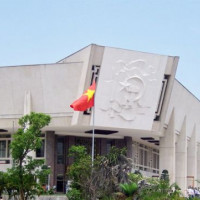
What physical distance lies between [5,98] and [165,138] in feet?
47.6

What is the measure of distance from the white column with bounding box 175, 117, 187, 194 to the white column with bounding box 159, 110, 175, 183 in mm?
3600

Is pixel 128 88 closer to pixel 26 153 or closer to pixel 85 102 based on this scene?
pixel 85 102

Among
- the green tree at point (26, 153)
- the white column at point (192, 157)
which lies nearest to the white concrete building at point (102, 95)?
the white column at point (192, 157)

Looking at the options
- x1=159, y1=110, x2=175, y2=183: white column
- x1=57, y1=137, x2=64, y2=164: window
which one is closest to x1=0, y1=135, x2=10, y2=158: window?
x1=57, y1=137, x2=64, y2=164: window

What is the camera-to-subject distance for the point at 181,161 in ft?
179

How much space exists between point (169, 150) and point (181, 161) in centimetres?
412

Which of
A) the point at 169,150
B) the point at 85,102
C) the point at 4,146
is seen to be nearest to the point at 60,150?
the point at 4,146

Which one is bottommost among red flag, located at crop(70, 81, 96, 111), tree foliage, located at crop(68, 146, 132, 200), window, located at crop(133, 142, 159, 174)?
tree foliage, located at crop(68, 146, 132, 200)

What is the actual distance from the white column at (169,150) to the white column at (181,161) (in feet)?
11.8

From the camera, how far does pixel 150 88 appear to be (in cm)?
4581

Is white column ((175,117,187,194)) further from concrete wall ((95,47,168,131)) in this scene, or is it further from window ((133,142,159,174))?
concrete wall ((95,47,168,131))

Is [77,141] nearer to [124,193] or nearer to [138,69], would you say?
[138,69]

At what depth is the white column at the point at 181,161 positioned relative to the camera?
2140 inches

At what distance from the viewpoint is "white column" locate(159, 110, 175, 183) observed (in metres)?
50.8
